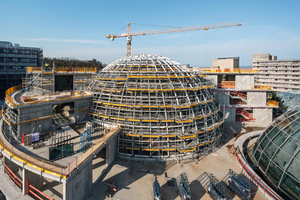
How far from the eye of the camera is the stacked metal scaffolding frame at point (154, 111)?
23484 mm

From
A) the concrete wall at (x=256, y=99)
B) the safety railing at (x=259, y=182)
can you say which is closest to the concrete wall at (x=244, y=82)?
the concrete wall at (x=256, y=99)

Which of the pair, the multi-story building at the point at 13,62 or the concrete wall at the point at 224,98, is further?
the multi-story building at the point at 13,62

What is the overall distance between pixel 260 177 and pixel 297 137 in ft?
19.6

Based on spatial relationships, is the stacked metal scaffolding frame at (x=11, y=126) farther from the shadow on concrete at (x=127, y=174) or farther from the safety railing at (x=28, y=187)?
the shadow on concrete at (x=127, y=174)

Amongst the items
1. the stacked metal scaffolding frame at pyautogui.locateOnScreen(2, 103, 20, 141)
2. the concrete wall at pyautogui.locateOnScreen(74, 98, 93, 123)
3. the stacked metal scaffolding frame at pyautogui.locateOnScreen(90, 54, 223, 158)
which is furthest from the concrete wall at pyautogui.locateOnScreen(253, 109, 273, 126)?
the stacked metal scaffolding frame at pyautogui.locateOnScreen(2, 103, 20, 141)

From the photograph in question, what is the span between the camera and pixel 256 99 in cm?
4184

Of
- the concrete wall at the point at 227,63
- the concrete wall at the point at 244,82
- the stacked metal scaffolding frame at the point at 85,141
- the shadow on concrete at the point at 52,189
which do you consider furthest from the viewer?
the concrete wall at the point at 227,63

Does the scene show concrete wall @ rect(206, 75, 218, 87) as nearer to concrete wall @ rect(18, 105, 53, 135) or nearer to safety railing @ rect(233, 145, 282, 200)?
safety railing @ rect(233, 145, 282, 200)

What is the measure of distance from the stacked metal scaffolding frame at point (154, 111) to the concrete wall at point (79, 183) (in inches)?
294

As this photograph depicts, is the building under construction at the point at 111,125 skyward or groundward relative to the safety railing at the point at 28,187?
skyward

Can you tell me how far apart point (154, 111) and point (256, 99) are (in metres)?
32.4

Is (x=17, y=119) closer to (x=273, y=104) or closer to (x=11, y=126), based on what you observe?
(x=11, y=126)

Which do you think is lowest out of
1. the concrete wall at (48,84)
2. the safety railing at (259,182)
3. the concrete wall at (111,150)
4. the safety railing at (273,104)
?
the safety railing at (259,182)

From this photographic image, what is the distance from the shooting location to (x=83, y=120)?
27.0m
